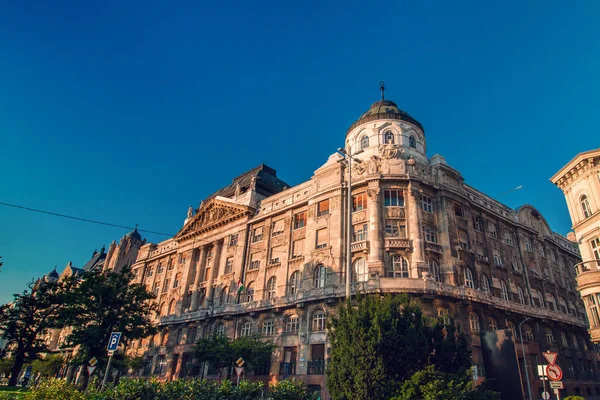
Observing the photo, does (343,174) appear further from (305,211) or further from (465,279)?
(465,279)

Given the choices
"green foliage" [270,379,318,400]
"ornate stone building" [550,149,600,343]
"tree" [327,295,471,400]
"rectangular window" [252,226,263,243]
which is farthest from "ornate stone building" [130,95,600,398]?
"green foliage" [270,379,318,400]

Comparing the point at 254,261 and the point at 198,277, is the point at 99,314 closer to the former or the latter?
the point at 198,277

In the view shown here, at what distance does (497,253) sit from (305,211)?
70.7 feet

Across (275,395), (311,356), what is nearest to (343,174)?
(311,356)

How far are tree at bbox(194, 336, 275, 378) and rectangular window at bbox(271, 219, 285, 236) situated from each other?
13.8 meters

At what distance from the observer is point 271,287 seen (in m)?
43.4

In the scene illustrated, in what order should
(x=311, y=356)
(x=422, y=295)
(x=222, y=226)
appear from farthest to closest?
(x=222, y=226), (x=311, y=356), (x=422, y=295)

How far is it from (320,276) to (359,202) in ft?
27.0

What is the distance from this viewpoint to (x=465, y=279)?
122 feet

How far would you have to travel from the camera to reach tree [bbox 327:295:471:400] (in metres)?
18.2

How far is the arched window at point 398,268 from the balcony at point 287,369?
11.9m

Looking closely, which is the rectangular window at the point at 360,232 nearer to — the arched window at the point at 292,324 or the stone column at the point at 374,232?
the stone column at the point at 374,232

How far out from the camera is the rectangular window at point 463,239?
1538 inches

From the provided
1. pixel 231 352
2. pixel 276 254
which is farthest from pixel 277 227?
pixel 231 352
